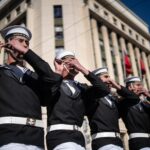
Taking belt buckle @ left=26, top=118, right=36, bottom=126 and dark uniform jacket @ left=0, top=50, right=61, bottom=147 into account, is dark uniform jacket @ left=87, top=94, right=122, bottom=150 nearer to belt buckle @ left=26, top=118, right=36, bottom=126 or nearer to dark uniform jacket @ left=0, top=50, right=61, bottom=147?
dark uniform jacket @ left=0, top=50, right=61, bottom=147

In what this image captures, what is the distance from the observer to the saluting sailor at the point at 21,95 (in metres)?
2.80

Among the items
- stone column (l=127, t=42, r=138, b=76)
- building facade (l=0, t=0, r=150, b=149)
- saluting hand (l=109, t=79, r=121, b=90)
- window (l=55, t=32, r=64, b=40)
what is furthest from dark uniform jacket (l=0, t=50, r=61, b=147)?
stone column (l=127, t=42, r=138, b=76)

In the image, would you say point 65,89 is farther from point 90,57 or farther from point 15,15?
point 15,15

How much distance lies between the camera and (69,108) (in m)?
3.55

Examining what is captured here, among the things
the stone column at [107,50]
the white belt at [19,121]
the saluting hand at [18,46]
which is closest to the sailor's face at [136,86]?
the saluting hand at [18,46]

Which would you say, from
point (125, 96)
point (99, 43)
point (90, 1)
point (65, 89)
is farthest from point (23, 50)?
point (90, 1)

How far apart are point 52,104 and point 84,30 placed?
23.3 meters

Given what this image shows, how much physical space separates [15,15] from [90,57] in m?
11.0

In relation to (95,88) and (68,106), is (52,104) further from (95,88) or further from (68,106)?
(95,88)

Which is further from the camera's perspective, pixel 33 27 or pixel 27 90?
pixel 33 27

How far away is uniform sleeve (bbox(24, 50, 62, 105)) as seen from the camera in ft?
10.3

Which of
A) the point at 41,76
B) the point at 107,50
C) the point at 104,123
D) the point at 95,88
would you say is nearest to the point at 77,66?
the point at 95,88

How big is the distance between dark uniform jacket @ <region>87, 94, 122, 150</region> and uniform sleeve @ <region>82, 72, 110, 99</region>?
0.77 ft

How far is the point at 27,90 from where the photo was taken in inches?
125
